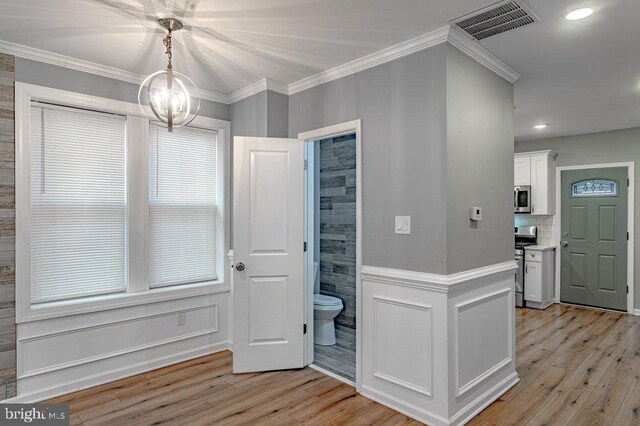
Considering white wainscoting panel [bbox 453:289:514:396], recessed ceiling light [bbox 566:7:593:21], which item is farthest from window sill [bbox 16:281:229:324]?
recessed ceiling light [bbox 566:7:593:21]

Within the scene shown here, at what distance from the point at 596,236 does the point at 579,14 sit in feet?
14.5

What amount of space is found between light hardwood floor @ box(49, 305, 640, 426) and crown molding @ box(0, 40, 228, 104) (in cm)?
252

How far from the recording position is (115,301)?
10.5 feet

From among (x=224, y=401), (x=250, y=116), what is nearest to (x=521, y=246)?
(x=250, y=116)

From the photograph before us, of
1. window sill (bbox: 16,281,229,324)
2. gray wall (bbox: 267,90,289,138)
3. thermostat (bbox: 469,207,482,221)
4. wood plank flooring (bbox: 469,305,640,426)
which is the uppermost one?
gray wall (bbox: 267,90,289,138)

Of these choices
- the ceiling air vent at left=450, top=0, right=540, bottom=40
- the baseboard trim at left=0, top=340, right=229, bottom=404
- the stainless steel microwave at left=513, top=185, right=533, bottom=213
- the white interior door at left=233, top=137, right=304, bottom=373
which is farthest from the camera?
the stainless steel microwave at left=513, top=185, right=533, bottom=213

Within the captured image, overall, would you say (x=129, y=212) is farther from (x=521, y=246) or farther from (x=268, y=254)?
(x=521, y=246)

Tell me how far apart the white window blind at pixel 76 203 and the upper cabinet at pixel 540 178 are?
5.58 metres

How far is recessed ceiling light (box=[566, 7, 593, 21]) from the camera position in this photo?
223 cm

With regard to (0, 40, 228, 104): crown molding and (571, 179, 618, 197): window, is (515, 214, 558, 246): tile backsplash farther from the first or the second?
(0, 40, 228, 104): crown molding

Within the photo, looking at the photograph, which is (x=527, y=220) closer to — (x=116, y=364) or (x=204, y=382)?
(x=204, y=382)

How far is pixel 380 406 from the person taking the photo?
2.77 m

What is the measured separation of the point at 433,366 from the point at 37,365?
112 inches

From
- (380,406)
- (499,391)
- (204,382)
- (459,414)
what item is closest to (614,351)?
(499,391)
